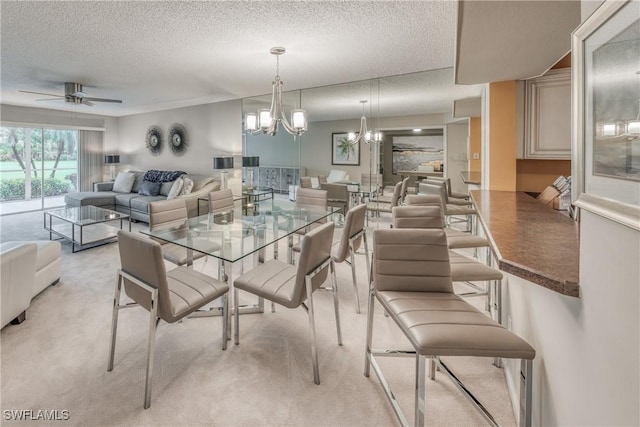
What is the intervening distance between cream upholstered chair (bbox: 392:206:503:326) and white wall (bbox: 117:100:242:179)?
15.6 ft

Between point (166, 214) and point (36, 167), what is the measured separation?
6.99 metres

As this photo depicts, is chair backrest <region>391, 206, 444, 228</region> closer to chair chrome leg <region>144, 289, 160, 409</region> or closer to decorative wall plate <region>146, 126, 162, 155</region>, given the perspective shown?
chair chrome leg <region>144, 289, 160, 409</region>

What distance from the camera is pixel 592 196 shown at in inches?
30.3

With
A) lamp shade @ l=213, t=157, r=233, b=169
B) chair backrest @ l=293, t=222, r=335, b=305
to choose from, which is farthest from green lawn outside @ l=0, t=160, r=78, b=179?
→ chair backrest @ l=293, t=222, r=335, b=305

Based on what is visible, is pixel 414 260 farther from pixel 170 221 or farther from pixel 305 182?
pixel 305 182

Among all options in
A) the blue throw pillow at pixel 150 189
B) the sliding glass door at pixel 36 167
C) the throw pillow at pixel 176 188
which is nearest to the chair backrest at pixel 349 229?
the throw pillow at pixel 176 188

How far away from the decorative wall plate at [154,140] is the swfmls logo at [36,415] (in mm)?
6916

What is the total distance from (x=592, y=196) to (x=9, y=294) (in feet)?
10.4

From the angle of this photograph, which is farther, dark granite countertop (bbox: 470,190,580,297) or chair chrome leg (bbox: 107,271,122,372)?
chair chrome leg (bbox: 107,271,122,372)

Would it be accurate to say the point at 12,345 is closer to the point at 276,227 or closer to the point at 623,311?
the point at 276,227

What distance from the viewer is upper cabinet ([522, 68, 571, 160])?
266cm

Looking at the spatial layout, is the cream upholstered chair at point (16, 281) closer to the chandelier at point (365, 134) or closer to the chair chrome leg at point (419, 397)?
the chair chrome leg at point (419, 397)

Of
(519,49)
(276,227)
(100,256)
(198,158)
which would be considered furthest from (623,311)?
(198,158)

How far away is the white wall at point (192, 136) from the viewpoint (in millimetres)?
6438
